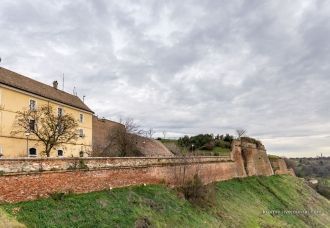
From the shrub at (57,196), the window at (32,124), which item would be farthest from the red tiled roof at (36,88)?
the shrub at (57,196)

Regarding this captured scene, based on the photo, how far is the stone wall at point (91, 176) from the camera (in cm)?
1367

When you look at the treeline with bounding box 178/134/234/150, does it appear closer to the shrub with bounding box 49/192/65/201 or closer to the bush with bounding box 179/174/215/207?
the bush with bounding box 179/174/215/207

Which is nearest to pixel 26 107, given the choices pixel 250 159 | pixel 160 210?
pixel 160 210

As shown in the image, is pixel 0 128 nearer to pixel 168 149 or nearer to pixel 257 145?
pixel 168 149

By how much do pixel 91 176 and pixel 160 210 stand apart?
14.1 ft

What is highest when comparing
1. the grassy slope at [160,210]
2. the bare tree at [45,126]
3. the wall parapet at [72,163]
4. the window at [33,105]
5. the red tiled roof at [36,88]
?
the red tiled roof at [36,88]

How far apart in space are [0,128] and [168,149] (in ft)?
94.2

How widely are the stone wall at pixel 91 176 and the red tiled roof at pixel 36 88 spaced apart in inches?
462

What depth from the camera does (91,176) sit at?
688 inches

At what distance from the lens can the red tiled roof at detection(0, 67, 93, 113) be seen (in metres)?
27.3

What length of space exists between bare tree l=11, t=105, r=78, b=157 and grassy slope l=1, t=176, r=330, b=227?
10711 mm

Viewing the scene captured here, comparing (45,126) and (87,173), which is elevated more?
(45,126)

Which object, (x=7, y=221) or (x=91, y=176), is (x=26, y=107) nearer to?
(x=91, y=176)

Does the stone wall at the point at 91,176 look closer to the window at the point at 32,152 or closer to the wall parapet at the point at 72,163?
the wall parapet at the point at 72,163
